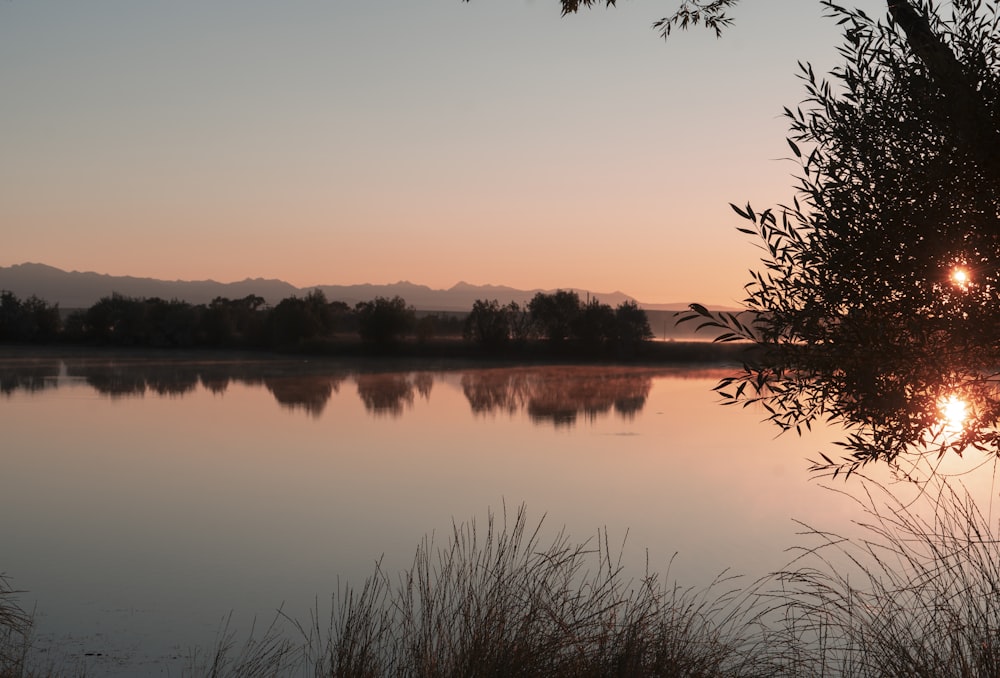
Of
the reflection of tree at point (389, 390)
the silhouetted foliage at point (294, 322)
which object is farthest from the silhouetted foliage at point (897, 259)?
the silhouetted foliage at point (294, 322)

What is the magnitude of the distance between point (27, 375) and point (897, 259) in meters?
43.9

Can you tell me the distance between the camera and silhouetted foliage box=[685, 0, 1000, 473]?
4.95 metres

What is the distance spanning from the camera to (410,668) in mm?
5316

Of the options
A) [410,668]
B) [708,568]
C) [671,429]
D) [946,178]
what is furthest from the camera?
[671,429]

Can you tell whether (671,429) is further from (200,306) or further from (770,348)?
(200,306)

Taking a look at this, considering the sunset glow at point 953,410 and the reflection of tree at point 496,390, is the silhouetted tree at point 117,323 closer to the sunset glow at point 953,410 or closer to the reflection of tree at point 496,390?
the reflection of tree at point 496,390

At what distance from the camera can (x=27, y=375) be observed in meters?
42.6

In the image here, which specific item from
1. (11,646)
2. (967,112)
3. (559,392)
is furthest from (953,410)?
(559,392)

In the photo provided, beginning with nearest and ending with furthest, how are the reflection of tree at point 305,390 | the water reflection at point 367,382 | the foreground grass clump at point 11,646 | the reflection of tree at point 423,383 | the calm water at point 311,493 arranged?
the foreground grass clump at point 11,646 → the calm water at point 311,493 → the water reflection at point 367,382 → the reflection of tree at point 305,390 → the reflection of tree at point 423,383

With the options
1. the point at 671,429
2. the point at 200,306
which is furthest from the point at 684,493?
the point at 200,306

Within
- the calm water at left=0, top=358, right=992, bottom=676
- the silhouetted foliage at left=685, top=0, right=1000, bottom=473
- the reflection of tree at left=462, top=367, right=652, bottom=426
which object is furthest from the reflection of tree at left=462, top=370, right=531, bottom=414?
the silhouetted foliage at left=685, top=0, right=1000, bottom=473

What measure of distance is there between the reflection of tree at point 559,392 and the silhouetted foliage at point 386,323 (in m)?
13.6

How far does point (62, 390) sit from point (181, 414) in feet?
32.8

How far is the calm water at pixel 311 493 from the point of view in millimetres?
9898
